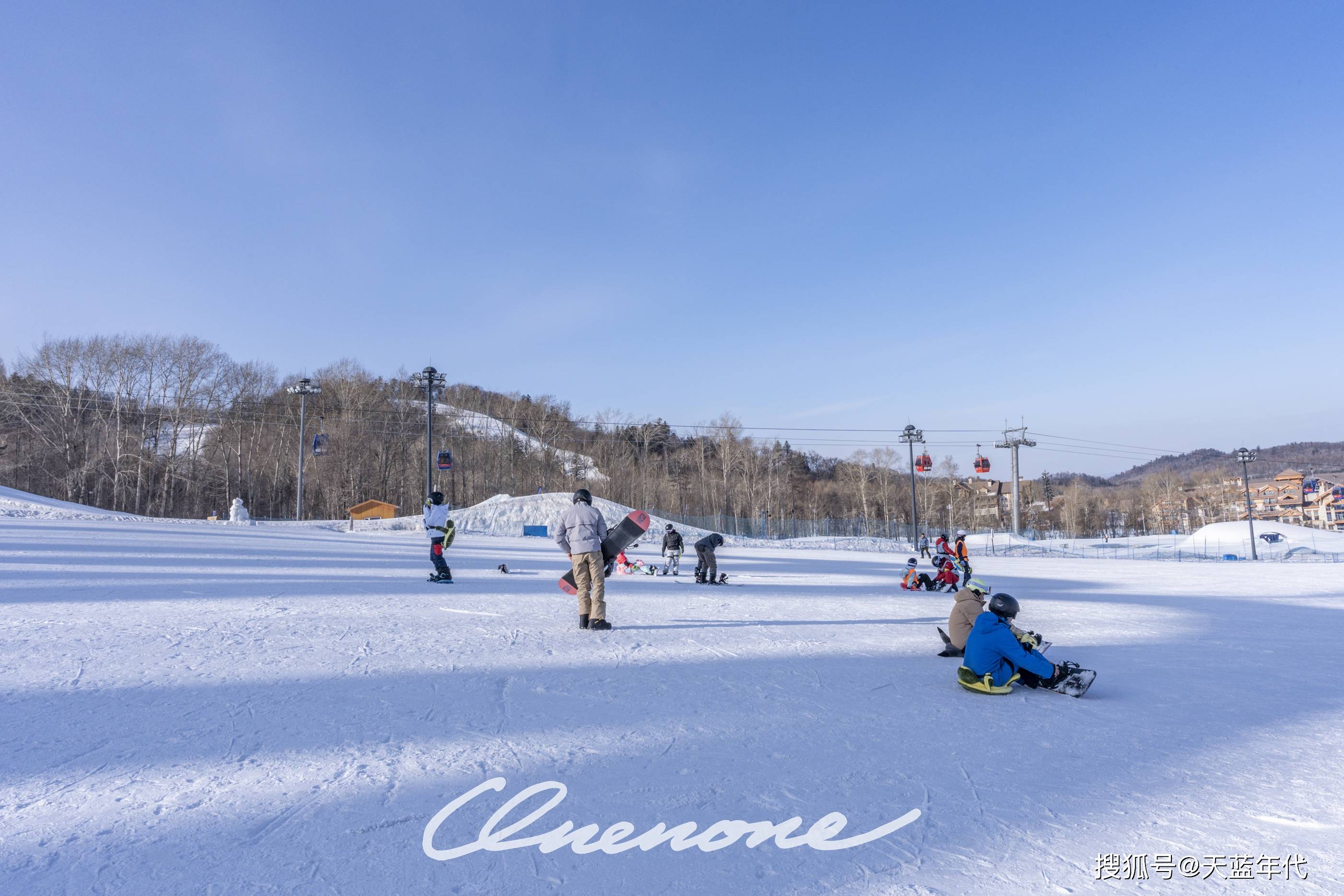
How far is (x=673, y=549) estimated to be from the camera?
57.2ft

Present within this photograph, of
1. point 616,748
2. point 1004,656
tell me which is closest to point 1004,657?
point 1004,656

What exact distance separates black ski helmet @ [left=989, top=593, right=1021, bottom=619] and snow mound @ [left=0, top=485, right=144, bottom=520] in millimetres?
29459

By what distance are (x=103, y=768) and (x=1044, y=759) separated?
17.2 feet

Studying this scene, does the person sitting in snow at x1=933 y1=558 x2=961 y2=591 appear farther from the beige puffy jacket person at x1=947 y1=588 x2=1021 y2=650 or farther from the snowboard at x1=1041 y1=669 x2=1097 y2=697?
the snowboard at x1=1041 y1=669 x2=1097 y2=697

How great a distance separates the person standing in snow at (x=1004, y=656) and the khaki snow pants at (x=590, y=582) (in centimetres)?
413

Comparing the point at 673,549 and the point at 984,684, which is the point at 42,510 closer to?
the point at 673,549

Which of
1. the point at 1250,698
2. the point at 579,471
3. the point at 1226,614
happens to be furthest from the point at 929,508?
the point at 1250,698

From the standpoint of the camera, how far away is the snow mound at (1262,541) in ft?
171

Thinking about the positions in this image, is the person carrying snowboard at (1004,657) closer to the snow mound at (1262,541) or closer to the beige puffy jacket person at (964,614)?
the beige puffy jacket person at (964,614)

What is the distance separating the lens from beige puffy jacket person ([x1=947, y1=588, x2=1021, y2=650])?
7074 mm

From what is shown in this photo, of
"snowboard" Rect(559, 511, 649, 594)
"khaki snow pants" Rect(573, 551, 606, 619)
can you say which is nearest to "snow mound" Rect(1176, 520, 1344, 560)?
"snowboard" Rect(559, 511, 649, 594)

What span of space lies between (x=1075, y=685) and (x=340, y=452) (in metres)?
62.3

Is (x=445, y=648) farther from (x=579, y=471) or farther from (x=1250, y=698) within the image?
(x=579, y=471)

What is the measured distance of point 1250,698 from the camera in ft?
19.4
